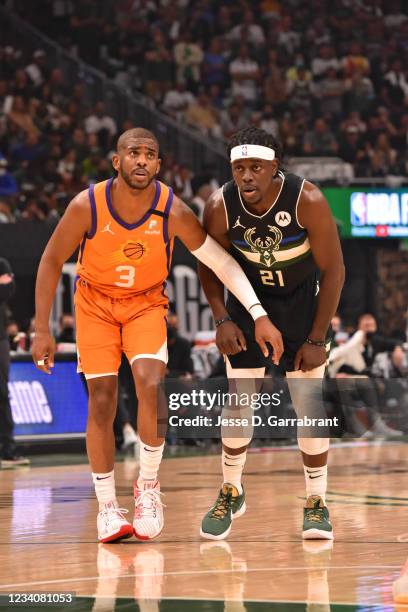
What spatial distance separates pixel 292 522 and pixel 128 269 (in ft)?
6.26

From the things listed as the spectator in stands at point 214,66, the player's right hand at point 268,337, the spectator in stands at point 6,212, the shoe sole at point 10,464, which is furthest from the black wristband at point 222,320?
the spectator in stands at point 214,66

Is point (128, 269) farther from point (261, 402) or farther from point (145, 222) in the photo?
point (261, 402)

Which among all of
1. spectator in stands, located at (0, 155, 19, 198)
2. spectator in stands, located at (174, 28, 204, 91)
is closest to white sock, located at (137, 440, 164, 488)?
spectator in stands, located at (0, 155, 19, 198)

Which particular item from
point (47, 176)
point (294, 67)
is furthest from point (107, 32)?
point (47, 176)

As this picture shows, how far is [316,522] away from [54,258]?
1.93m

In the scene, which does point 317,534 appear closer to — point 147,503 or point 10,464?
point 147,503

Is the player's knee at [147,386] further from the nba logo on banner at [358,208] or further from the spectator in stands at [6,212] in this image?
the nba logo on banner at [358,208]

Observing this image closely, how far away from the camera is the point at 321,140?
21.3 metres

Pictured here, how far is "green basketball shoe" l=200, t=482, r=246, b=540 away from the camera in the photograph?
21.9 ft

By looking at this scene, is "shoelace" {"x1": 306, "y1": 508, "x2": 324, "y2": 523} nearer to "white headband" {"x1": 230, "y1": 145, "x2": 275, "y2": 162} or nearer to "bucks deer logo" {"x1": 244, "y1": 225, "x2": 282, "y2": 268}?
"bucks deer logo" {"x1": 244, "y1": 225, "x2": 282, "y2": 268}

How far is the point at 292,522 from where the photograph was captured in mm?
7438

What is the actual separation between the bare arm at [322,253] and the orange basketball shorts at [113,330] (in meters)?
0.78

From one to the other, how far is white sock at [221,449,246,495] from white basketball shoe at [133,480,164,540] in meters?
0.42

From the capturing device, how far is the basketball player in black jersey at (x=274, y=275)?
255 inches
